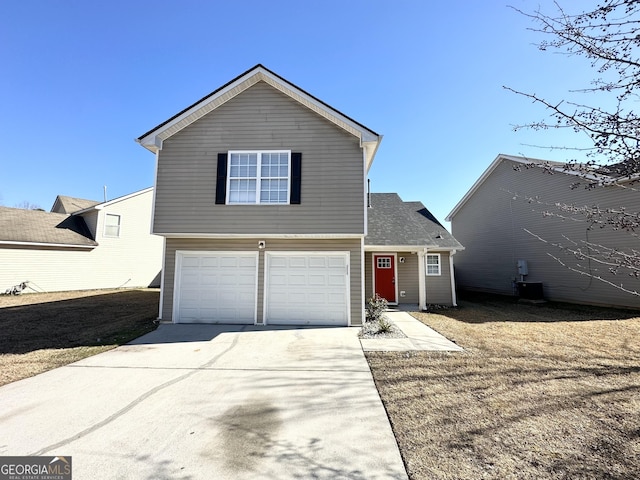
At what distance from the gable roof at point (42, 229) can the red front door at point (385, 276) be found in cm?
1704

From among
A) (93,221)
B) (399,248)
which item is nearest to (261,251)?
(399,248)

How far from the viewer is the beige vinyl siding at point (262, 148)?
28.5 feet

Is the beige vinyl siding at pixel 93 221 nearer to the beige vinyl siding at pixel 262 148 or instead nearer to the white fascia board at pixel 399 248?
the beige vinyl siding at pixel 262 148

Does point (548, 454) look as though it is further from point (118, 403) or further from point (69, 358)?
point (69, 358)

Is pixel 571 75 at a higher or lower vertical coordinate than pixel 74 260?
higher

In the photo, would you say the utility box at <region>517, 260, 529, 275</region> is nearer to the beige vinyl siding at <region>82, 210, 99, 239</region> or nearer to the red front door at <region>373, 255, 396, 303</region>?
the red front door at <region>373, 255, 396, 303</region>

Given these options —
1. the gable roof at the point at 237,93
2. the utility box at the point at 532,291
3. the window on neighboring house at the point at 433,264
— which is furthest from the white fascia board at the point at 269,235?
the utility box at the point at 532,291

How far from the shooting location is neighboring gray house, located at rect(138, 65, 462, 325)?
8758 millimetres

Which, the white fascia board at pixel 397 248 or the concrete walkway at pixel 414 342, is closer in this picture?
the concrete walkway at pixel 414 342

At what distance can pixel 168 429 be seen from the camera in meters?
3.40

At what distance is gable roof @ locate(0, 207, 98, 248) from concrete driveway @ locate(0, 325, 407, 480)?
14.3m

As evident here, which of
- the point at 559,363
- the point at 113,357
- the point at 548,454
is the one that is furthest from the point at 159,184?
the point at 559,363

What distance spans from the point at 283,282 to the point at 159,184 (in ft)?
16.2

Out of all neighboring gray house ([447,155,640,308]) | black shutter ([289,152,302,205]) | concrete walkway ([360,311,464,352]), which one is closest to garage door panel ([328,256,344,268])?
black shutter ([289,152,302,205])
